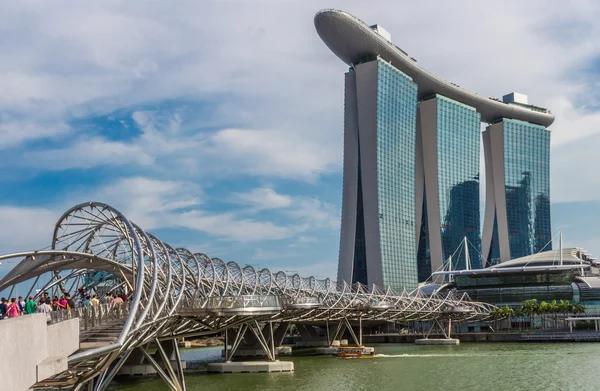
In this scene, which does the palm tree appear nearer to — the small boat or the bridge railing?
the small boat

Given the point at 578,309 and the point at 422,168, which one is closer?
the point at 578,309

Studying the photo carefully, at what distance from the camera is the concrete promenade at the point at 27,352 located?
36.4ft

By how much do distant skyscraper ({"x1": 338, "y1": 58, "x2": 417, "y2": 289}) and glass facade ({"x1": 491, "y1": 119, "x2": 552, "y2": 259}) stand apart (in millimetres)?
40228

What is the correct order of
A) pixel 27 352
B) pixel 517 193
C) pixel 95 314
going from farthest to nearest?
1. pixel 517 193
2. pixel 95 314
3. pixel 27 352

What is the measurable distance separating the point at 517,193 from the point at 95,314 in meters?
147

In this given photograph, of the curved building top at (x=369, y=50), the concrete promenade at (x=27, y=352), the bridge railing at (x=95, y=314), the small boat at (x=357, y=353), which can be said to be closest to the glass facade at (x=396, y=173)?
the curved building top at (x=369, y=50)

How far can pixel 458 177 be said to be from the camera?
152125mm

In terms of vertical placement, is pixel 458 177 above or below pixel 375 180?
above

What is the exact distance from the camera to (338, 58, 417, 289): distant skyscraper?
410ft

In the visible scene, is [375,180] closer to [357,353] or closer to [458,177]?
[458,177]

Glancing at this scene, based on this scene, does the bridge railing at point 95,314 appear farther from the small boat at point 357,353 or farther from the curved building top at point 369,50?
the curved building top at point 369,50

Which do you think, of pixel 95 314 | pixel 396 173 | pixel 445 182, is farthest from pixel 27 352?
pixel 445 182

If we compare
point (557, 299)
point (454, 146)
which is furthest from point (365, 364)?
point (454, 146)

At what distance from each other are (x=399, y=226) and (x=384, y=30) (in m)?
38.8
